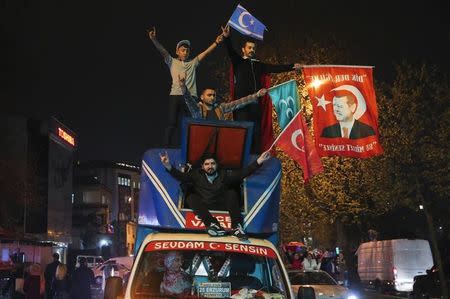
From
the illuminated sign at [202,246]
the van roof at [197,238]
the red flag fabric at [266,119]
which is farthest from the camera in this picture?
the red flag fabric at [266,119]

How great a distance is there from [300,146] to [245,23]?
2.44 m

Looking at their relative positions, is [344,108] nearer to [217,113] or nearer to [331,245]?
[217,113]

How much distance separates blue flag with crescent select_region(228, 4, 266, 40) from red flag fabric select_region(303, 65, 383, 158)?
1.21 metres

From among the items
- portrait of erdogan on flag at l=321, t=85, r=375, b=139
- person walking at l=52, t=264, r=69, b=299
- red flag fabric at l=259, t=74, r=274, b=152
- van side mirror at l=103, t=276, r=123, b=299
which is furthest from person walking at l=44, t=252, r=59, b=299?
van side mirror at l=103, t=276, r=123, b=299

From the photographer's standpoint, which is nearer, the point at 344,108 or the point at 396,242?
the point at 344,108

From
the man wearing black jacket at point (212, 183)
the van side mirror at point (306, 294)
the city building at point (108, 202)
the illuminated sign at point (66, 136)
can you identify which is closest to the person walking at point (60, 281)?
the man wearing black jacket at point (212, 183)

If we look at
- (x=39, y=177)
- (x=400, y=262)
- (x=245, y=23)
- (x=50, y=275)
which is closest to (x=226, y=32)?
(x=245, y=23)

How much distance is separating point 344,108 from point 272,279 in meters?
5.57

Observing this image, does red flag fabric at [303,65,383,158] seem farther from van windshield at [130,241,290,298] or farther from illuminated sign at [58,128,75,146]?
illuminated sign at [58,128,75,146]

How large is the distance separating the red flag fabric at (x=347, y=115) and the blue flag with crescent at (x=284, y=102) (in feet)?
1.66

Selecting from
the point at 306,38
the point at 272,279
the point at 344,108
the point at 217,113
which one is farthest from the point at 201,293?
the point at 306,38

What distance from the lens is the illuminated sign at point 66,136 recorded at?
5116cm

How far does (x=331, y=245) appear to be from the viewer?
162 ft

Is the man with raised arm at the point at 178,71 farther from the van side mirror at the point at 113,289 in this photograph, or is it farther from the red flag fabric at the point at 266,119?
the van side mirror at the point at 113,289
